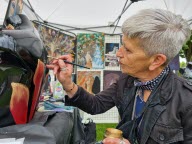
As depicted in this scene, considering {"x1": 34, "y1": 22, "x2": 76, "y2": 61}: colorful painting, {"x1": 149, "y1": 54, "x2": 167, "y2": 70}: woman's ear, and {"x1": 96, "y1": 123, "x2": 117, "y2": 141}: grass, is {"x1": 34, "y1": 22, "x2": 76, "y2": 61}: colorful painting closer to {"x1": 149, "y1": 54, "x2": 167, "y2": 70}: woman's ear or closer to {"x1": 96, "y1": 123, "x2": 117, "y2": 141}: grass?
{"x1": 96, "y1": 123, "x2": 117, "y2": 141}: grass

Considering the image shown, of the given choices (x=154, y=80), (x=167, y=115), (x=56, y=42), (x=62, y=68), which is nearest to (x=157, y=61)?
(x=154, y=80)

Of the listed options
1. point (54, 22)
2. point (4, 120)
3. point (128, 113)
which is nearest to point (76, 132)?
point (128, 113)

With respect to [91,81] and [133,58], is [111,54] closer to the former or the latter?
[91,81]

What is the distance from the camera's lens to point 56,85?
1.72 metres

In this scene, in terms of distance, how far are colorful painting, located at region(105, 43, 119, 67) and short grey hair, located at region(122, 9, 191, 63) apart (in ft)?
7.97

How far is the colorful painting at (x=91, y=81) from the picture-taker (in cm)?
330

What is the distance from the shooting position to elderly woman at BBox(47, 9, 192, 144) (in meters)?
0.83

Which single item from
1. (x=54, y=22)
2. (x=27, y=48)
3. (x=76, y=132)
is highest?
(x=54, y=22)

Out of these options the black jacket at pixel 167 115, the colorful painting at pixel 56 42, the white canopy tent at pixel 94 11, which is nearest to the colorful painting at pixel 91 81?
the colorful painting at pixel 56 42

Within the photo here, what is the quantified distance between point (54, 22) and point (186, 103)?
9.87ft

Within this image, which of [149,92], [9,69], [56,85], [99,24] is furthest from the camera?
[99,24]

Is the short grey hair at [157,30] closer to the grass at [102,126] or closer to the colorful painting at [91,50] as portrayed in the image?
the colorful painting at [91,50]

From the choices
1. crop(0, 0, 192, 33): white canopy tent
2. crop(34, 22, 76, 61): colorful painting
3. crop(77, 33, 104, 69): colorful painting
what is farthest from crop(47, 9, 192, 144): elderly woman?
crop(0, 0, 192, 33): white canopy tent

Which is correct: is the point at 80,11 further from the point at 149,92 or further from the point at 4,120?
the point at 4,120
